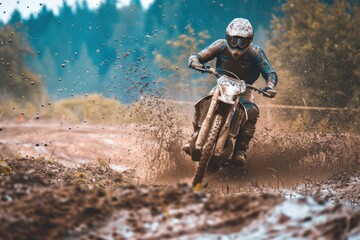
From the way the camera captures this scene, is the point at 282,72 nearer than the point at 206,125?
No

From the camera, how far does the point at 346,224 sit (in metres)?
2.74

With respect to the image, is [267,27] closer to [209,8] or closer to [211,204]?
[209,8]

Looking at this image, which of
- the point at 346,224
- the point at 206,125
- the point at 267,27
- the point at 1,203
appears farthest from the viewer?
the point at 267,27

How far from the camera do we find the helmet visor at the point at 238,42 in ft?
23.9

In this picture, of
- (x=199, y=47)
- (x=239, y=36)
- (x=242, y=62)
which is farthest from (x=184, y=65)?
(x=239, y=36)

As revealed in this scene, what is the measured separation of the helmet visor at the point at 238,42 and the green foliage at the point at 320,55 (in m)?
9.14

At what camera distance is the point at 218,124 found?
261 inches

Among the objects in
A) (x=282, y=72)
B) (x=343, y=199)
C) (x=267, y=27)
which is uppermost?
(x=267, y=27)

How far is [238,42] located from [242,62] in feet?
1.34

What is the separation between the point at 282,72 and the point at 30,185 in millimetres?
14835

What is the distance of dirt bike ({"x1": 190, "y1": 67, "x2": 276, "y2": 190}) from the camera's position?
6.59m

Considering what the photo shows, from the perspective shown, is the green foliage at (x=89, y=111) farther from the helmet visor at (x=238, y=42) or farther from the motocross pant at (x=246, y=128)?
the helmet visor at (x=238, y=42)

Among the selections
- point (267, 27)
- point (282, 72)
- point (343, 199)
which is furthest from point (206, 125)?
point (267, 27)

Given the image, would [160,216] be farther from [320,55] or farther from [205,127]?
[320,55]
